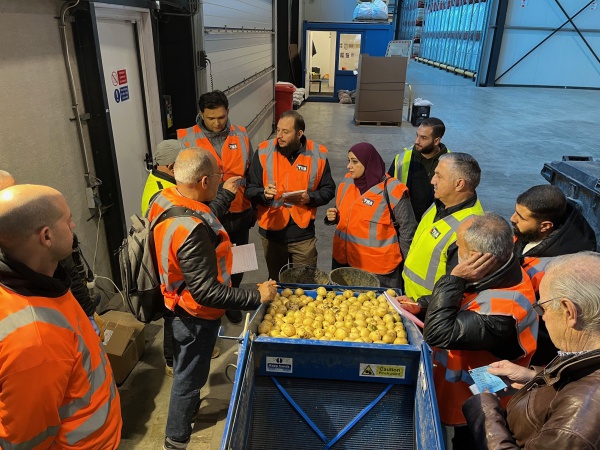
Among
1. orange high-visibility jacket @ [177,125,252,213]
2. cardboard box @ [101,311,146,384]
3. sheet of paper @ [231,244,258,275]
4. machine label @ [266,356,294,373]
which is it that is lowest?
cardboard box @ [101,311,146,384]

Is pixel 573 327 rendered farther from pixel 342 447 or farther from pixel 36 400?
pixel 36 400

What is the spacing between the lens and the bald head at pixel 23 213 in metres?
1.40

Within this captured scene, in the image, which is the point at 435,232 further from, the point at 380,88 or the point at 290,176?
the point at 380,88

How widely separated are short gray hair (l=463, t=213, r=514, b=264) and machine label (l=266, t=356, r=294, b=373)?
95 centimetres

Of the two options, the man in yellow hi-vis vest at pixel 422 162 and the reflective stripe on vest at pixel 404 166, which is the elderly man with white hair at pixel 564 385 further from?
the reflective stripe on vest at pixel 404 166

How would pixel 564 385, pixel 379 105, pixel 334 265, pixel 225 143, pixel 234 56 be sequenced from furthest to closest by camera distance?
pixel 379 105, pixel 234 56, pixel 225 143, pixel 334 265, pixel 564 385

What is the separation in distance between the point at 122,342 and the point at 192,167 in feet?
5.65

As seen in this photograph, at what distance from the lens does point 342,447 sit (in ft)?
6.00

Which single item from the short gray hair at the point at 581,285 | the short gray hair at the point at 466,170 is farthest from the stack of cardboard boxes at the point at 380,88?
the short gray hair at the point at 581,285

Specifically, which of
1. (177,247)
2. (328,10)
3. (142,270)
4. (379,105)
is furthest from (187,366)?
(328,10)

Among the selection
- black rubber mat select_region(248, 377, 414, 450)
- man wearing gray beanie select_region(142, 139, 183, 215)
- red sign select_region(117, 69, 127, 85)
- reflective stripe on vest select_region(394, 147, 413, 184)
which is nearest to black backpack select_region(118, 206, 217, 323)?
man wearing gray beanie select_region(142, 139, 183, 215)

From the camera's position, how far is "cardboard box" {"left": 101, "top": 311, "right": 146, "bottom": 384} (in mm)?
3041

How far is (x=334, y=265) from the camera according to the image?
3.40m

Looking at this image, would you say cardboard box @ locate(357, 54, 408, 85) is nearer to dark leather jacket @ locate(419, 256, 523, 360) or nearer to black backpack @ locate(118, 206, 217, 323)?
black backpack @ locate(118, 206, 217, 323)
